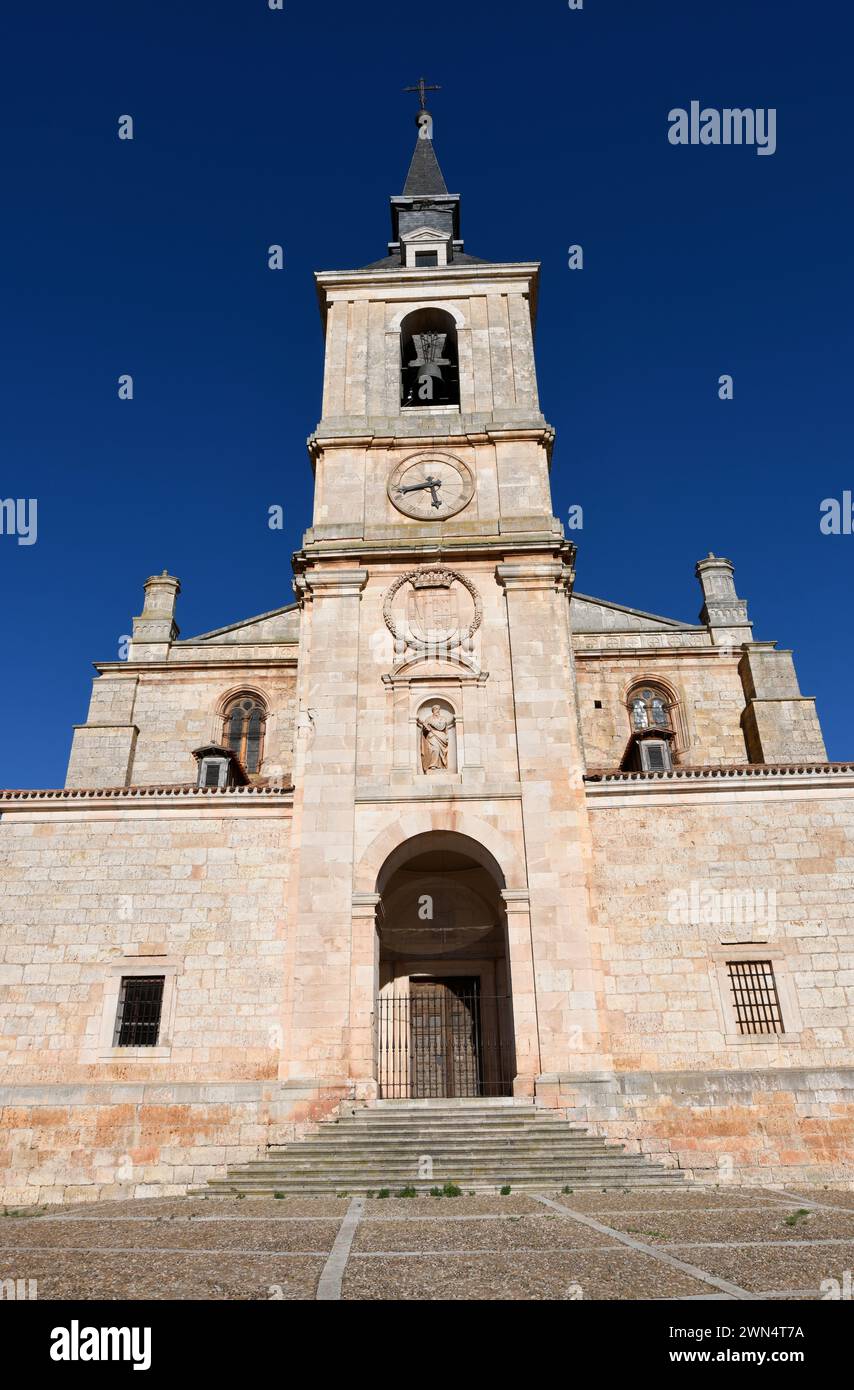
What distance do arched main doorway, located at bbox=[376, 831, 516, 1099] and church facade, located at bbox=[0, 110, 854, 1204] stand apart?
0.18 ft

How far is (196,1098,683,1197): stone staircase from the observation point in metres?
10.9

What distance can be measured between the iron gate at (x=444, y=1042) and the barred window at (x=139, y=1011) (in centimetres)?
377

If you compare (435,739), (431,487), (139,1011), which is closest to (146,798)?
(139,1011)

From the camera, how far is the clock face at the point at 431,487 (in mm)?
18641

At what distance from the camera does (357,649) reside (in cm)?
1702

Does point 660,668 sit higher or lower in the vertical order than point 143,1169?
higher

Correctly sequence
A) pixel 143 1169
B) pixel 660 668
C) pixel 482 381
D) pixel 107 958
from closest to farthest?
pixel 143 1169
pixel 107 958
pixel 482 381
pixel 660 668

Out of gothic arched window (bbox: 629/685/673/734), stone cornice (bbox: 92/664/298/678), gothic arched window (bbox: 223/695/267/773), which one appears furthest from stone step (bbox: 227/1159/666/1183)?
stone cornice (bbox: 92/664/298/678)

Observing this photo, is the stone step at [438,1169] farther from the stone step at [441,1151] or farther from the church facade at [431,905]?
the church facade at [431,905]

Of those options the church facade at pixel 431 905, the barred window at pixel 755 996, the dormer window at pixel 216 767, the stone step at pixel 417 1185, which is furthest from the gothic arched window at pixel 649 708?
the stone step at pixel 417 1185
